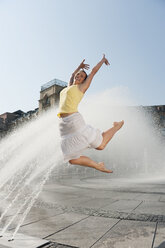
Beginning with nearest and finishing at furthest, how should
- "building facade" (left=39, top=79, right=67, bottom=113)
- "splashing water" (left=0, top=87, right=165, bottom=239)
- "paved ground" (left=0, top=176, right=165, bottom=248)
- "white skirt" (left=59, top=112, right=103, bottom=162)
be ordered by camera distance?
"paved ground" (left=0, top=176, right=165, bottom=248), "white skirt" (left=59, top=112, right=103, bottom=162), "splashing water" (left=0, top=87, right=165, bottom=239), "building facade" (left=39, top=79, right=67, bottom=113)

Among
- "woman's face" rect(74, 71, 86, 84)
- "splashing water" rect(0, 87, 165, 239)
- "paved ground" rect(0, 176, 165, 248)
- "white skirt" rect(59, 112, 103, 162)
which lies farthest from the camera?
"splashing water" rect(0, 87, 165, 239)

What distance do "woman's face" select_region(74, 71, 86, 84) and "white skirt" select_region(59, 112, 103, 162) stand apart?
0.56m

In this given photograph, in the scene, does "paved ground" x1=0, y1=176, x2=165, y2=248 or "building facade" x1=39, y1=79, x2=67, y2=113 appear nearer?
"paved ground" x1=0, y1=176, x2=165, y2=248

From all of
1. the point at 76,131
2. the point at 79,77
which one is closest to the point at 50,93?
the point at 79,77

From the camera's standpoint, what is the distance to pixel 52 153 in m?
10.8

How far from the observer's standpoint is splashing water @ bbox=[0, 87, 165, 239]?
22.9 feet

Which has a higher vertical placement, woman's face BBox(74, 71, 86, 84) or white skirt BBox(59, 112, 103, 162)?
woman's face BBox(74, 71, 86, 84)

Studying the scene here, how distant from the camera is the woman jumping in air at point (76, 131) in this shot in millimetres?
2932

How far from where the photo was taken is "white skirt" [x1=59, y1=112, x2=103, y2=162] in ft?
9.58

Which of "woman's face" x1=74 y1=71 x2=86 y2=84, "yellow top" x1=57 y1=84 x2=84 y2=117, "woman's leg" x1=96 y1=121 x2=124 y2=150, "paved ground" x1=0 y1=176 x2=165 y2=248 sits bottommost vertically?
"paved ground" x1=0 y1=176 x2=165 y2=248

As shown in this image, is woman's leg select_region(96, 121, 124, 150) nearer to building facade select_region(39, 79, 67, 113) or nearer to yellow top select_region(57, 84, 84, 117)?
yellow top select_region(57, 84, 84, 117)

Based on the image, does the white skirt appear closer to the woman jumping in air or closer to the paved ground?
the woman jumping in air

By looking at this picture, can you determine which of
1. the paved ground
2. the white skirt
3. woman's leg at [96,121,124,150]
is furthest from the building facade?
the white skirt

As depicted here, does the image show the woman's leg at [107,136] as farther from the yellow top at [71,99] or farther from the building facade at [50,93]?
the building facade at [50,93]
